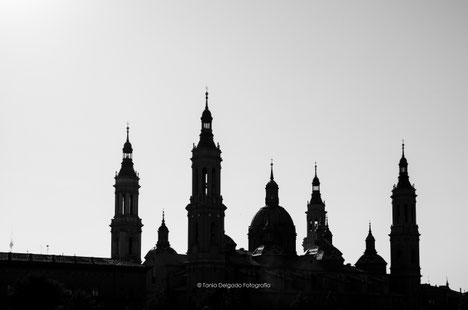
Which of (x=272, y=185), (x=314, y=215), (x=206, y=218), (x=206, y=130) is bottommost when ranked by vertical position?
(x=206, y=218)

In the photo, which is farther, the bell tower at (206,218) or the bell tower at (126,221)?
the bell tower at (126,221)

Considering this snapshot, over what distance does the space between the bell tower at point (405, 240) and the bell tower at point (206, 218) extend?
4108 centimetres

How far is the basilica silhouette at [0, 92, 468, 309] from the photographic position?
122438mm

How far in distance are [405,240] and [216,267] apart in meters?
43.1

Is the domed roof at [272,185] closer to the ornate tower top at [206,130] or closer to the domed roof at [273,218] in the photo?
the domed roof at [273,218]

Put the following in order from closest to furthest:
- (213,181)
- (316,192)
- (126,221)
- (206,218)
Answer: (206,218) < (213,181) < (126,221) < (316,192)

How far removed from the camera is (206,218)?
423 feet

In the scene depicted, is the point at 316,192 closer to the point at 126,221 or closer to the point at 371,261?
the point at 371,261

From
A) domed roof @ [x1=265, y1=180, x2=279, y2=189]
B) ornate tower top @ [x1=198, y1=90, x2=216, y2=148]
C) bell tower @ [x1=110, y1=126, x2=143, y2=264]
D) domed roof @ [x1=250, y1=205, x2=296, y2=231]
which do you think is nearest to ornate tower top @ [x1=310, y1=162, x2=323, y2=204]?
domed roof @ [x1=265, y1=180, x2=279, y2=189]

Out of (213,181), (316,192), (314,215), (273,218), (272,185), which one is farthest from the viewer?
(316,192)

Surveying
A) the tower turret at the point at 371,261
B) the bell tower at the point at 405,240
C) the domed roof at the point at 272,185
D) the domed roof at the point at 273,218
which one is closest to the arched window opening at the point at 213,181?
the domed roof at the point at 273,218

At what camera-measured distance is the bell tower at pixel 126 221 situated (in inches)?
5546

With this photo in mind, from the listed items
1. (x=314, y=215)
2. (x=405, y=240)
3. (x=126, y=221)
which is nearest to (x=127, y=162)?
(x=126, y=221)

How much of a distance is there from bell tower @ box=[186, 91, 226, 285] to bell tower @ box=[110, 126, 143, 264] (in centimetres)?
1325
